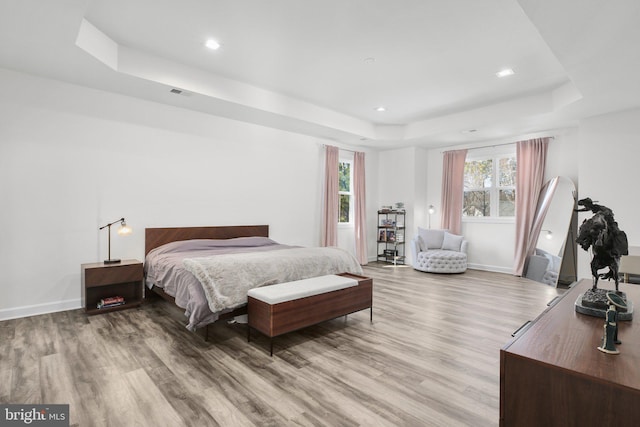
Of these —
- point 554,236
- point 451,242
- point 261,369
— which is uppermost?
point 554,236

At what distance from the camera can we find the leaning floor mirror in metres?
4.98

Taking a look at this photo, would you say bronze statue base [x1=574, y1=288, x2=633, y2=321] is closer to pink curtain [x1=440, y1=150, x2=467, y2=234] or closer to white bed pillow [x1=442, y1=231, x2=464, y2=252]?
white bed pillow [x1=442, y1=231, x2=464, y2=252]

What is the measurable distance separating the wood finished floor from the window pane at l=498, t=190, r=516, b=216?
283cm

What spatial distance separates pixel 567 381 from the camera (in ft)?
3.13

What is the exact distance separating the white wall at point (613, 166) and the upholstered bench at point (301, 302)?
3.75 meters

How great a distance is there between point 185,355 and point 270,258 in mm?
1125

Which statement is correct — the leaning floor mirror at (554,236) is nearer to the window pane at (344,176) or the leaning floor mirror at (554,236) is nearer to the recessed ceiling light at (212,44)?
the window pane at (344,176)

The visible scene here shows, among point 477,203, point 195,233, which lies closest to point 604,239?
point 195,233

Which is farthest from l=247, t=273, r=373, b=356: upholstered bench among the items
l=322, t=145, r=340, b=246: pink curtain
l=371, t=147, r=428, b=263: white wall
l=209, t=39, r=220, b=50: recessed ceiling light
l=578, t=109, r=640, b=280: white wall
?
l=371, t=147, r=428, b=263: white wall

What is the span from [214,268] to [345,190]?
4.42 m

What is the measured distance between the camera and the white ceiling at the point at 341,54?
2.64 m

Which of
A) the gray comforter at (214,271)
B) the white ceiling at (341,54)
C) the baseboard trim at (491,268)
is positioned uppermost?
the white ceiling at (341,54)

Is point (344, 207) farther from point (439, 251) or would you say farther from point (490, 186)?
point (490, 186)

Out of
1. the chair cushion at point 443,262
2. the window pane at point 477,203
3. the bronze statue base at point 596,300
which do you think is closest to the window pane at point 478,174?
the window pane at point 477,203
